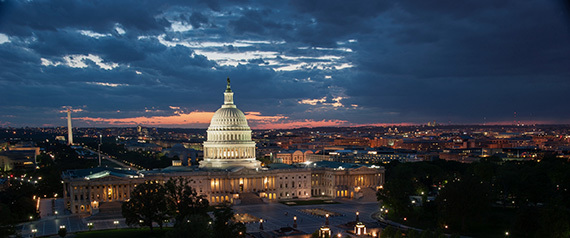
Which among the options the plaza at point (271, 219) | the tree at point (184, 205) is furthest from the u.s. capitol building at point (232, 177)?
the tree at point (184, 205)

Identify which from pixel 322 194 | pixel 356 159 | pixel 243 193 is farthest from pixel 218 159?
pixel 356 159

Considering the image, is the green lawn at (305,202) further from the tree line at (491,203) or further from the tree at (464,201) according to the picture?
the tree at (464,201)

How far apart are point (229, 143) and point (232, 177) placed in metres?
13.0

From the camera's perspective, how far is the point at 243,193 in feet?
354

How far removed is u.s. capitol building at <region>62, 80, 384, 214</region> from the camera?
94750 mm

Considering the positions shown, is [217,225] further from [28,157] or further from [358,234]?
[28,157]

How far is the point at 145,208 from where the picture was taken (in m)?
72.3

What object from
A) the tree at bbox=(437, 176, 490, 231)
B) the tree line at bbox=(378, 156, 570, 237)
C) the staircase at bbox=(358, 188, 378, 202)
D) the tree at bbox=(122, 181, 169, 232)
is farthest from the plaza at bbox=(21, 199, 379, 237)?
the tree at bbox=(437, 176, 490, 231)

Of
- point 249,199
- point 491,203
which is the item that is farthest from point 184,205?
point 491,203

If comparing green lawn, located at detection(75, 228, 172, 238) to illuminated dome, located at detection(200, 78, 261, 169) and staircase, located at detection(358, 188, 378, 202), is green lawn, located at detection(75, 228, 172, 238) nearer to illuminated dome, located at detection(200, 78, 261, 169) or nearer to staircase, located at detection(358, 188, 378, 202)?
illuminated dome, located at detection(200, 78, 261, 169)

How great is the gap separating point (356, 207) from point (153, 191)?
127 ft

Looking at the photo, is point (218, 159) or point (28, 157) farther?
point (28, 157)

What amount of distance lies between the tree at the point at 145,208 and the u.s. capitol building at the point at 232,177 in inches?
858

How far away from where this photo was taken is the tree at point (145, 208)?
72375mm
